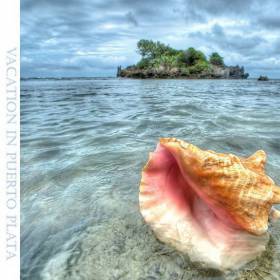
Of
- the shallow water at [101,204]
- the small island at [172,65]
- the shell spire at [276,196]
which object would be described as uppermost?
the small island at [172,65]

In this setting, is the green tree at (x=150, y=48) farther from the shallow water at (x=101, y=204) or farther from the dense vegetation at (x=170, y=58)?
the shallow water at (x=101, y=204)

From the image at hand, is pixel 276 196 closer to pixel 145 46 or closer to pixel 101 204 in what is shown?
pixel 101 204

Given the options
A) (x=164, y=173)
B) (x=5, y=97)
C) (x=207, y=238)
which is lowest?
(x=207, y=238)

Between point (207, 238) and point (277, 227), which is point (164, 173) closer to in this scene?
point (207, 238)

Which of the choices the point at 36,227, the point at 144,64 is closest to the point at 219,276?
the point at 36,227

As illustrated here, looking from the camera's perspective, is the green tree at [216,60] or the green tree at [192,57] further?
the green tree at [216,60]

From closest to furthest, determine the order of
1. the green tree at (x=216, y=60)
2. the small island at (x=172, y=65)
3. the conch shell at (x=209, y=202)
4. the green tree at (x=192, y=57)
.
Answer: the conch shell at (x=209, y=202)
the small island at (x=172, y=65)
the green tree at (x=192, y=57)
the green tree at (x=216, y=60)

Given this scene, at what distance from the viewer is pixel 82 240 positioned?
7.04 ft

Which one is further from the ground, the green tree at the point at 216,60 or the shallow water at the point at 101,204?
the green tree at the point at 216,60

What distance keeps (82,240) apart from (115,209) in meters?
0.50

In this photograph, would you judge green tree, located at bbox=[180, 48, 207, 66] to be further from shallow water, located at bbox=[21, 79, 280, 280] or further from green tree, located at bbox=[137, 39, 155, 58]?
shallow water, located at bbox=[21, 79, 280, 280]

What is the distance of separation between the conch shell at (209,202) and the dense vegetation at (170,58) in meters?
80.7

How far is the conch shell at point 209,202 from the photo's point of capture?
1.77 m

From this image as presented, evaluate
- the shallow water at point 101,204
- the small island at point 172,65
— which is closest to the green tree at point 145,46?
the small island at point 172,65
